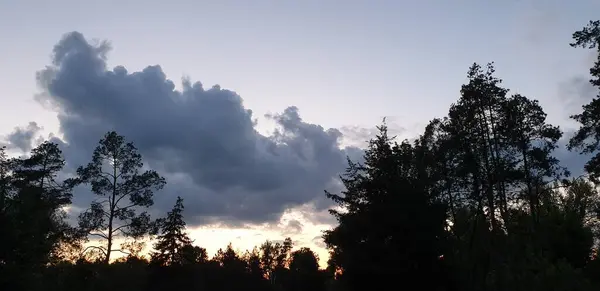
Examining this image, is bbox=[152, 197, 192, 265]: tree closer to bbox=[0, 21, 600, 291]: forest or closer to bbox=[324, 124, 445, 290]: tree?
bbox=[0, 21, 600, 291]: forest

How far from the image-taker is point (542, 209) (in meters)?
37.7

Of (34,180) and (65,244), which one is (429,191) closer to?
(65,244)

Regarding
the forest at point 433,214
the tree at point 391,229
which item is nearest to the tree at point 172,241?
the forest at point 433,214

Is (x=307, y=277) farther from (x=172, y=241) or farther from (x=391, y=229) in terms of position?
(x=391, y=229)

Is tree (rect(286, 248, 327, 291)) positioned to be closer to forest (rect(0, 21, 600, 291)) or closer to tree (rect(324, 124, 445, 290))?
forest (rect(0, 21, 600, 291))

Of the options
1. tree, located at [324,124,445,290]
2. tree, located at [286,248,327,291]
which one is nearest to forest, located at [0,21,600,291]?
tree, located at [324,124,445,290]

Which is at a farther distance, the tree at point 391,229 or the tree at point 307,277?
the tree at point 307,277

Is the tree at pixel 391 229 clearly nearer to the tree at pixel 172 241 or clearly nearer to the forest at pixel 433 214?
the forest at pixel 433 214

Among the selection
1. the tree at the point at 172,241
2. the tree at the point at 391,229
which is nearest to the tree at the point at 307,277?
the tree at the point at 172,241

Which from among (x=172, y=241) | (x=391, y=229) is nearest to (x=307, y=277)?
(x=172, y=241)

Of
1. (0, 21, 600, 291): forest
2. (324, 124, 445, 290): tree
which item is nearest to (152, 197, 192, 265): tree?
(0, 21, 600, 291): forest

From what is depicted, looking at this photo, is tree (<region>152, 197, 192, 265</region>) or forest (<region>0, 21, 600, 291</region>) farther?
tree (<region>152, 197, 192, 265</region>)

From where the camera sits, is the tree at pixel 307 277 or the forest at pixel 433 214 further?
the tree at pixel 307 277

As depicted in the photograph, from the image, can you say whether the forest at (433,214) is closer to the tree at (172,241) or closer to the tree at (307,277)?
the tree at (172,241)
